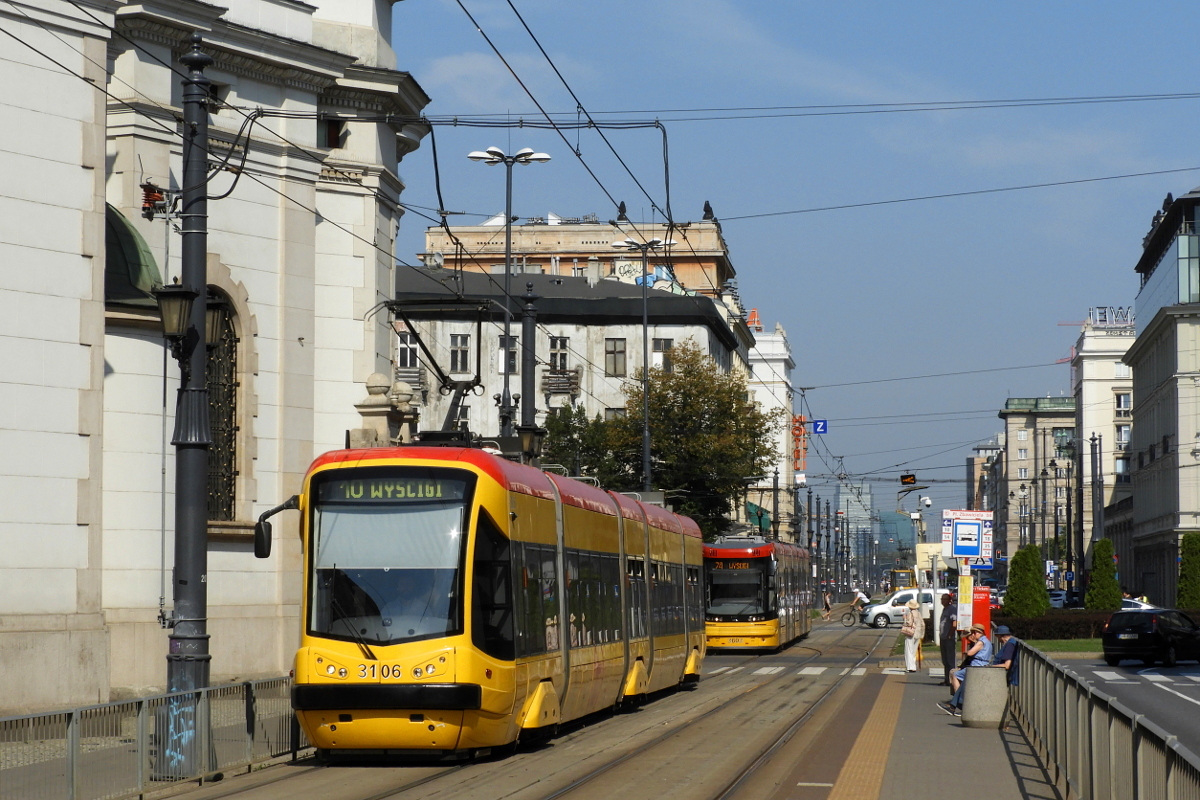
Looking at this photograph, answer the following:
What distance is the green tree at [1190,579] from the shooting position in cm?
6253

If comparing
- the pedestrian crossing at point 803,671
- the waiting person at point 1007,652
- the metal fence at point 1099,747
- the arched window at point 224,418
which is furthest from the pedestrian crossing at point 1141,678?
the arched window at point 224,418

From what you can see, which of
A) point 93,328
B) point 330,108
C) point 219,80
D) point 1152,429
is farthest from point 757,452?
point 1152,429

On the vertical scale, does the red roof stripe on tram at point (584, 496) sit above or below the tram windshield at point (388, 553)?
above

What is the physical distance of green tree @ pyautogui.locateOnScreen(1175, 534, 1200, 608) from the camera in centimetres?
6253

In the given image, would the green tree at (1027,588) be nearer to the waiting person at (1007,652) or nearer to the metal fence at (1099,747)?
the waiting person at (1007,652)

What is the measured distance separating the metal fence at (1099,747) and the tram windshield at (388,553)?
5462 millimetres

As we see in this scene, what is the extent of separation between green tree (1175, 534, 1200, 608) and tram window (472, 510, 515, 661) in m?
52.0

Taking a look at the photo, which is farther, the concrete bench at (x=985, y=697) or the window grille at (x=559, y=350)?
the window grille at (x=559, y=350)

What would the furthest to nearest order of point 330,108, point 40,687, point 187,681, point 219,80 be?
1. point 330,108
2. point 219,80
3. point 40,687
4. point 187,681

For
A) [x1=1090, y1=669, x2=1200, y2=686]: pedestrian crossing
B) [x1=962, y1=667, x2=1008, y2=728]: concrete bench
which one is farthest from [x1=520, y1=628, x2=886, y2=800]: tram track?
[x1=1090, y1=669, x2=1200, y2=686]: pedestrian crossing

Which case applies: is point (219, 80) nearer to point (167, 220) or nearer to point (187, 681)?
point (167, 220)

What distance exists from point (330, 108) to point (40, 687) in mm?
13175

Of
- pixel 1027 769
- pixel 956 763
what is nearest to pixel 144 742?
pixel 956 763

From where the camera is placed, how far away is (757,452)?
57469 millimetres
